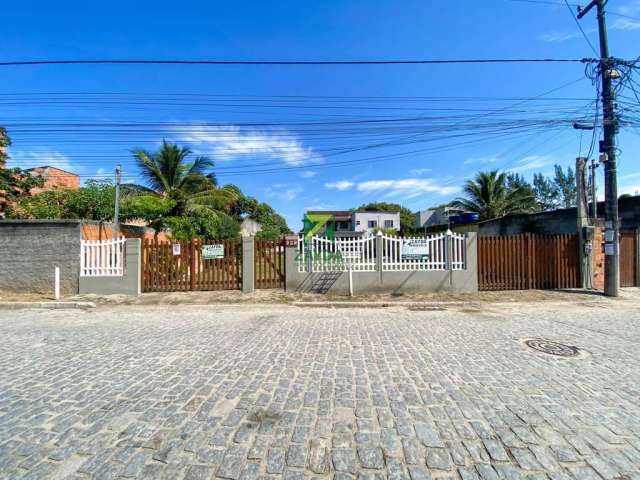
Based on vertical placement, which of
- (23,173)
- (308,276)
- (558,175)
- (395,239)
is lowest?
(308,276)

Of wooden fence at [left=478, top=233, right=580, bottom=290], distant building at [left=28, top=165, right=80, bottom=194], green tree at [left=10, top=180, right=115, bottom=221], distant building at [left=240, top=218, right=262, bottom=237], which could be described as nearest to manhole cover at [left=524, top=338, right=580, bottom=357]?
wooden fence at [left=478, top=233, right=580, bottom=290]

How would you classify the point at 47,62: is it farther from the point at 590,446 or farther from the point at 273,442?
the point at 590,446

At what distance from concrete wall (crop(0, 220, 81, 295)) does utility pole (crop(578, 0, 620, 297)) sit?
16725 mm

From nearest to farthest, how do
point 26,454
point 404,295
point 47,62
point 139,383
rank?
1. point 26,454
2. point 139,383
3. point 47,62
4. point 404,295

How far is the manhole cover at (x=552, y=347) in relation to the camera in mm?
4491

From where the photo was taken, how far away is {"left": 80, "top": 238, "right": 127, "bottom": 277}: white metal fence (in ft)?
33.1

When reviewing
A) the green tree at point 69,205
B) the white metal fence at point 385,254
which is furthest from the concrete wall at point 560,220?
the green tree at point 69,205

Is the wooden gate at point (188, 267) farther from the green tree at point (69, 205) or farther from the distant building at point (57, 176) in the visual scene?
the distant building at point (57, 176)

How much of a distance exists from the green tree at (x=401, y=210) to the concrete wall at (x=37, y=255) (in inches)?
1747

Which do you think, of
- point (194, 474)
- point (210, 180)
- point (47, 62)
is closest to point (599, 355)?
point (194, 474)

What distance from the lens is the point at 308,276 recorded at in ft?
33.6

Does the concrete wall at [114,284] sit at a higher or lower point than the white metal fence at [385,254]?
lower

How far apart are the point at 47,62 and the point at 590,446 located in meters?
12.7

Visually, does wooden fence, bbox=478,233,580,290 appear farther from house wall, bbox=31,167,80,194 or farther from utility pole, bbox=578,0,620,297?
house wall, bbox=31,167,80,194
